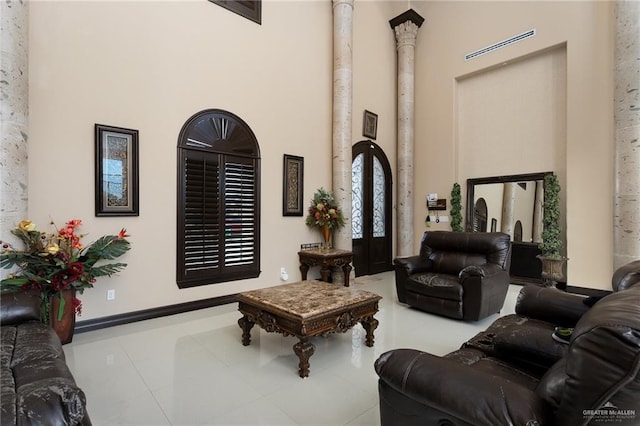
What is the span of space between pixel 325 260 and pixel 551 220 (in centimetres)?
373

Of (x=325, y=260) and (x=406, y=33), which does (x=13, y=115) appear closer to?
(x=325, y=260)

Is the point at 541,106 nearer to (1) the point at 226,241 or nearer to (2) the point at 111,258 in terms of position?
(1) the point at 226,241

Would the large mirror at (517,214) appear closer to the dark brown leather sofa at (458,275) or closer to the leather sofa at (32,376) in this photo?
the dark brown leather sofa at (458,275)

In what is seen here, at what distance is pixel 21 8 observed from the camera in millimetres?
2932

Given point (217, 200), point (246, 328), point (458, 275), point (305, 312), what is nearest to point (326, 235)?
point (217, 200)

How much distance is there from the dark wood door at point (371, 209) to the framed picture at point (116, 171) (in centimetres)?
380

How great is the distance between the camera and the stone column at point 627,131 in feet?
14.3

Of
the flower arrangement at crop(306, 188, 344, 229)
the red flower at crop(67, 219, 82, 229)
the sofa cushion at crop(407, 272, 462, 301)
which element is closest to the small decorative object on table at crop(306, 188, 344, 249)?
the flower arrangement at crop(306, 188, 344, 229)

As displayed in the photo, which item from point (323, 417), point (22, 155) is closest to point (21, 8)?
point (22, 155)

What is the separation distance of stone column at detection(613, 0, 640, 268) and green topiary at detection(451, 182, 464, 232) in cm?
231

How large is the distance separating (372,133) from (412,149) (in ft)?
3.60

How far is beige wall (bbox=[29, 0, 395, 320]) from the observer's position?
325cm

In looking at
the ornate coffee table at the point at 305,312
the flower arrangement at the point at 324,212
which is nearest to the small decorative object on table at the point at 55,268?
the ornate coffee table at the point at 305,312

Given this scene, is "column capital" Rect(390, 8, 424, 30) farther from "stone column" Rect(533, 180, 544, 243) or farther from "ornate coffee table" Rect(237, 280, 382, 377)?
"ornate coffee table" Rect(237, 280, 382, 377)
